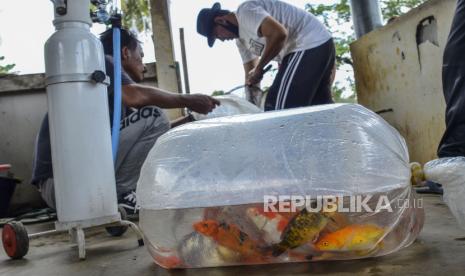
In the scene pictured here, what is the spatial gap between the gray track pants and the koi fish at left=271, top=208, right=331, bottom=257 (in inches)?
66.0

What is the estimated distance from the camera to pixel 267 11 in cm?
331

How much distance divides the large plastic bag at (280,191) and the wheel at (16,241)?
65cm

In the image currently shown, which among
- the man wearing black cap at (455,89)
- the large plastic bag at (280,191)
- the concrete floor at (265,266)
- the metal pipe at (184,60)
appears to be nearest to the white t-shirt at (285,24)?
the concrete floor at (265,266)

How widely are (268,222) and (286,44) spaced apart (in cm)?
208

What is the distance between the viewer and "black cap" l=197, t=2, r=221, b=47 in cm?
348

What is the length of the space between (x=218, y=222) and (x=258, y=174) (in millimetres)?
185

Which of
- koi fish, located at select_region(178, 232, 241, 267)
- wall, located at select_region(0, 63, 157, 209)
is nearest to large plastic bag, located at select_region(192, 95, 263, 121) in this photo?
koi fish, located at select_region(178, 232, 241, 267)

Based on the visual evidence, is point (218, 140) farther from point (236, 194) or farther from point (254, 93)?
point (254, 93)

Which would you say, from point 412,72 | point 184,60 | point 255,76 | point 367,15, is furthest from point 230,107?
point 184,60

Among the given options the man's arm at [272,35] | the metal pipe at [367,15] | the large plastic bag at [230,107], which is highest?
the metal pipe at [367,15]

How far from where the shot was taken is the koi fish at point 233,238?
4.95ft

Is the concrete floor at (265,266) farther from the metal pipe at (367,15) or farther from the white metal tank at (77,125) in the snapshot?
the metal pipe at (367,15)

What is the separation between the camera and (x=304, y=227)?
145cm

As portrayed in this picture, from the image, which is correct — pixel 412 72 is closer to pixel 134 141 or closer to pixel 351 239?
pixel 134 141
